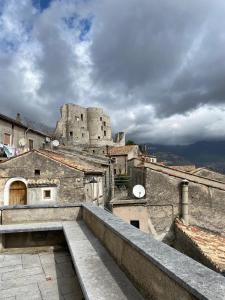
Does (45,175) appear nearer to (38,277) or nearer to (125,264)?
(38,277)

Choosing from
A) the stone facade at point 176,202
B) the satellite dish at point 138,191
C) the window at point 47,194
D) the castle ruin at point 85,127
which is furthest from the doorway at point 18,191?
the castle ruin at point 85,127

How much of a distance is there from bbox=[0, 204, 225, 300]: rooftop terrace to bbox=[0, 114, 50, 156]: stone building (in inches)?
860

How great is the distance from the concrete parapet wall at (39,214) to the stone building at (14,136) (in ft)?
67.0

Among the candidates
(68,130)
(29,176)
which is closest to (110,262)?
(29,176)

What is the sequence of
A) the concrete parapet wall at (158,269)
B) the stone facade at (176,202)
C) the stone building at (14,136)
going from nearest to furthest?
the concrete parapet wall at (158,269), the stone facade at (176,202), the stone building at (14,136)

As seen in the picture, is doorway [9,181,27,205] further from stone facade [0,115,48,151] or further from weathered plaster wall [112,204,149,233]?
stone facade [0,115,48,151]

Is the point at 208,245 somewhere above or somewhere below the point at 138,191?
below

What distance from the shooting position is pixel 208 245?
12000 mm

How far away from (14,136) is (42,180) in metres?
13.6

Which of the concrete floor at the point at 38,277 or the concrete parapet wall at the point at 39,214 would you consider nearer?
the concrete floor at the point at 38,277

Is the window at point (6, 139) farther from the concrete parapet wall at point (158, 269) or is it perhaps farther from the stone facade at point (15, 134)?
the concrete parapet wall at point (158, 269)

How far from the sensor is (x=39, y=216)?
7344 millimetres

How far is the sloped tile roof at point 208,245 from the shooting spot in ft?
31.0

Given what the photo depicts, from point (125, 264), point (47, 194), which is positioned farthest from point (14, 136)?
point (125, 264)
